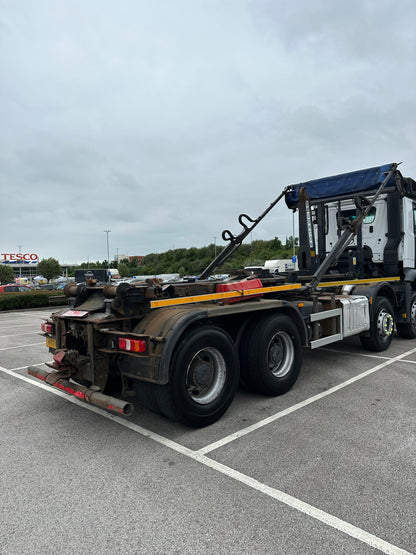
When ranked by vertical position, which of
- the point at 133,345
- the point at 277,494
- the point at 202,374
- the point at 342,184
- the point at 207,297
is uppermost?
the point at 342,184

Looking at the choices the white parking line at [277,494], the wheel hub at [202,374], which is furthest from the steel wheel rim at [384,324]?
the white parking line at [277,494]

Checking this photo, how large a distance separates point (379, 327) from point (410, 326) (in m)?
1.50

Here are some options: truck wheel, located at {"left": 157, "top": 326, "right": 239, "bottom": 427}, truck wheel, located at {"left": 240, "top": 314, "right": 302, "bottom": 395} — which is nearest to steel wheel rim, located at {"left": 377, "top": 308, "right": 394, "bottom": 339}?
truck wheel, located at {"left": 240, "top": 314, "right": 302, "bottom": 395}

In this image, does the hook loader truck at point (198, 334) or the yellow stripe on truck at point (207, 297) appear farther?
the yellow stripe on truck at point (207, 297)

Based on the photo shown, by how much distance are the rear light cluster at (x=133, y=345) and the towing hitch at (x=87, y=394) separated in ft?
1.58

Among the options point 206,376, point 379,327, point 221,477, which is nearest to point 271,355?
point 206,376

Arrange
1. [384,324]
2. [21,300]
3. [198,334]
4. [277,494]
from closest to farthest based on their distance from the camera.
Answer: [277,494]
[198,334]
[384,324]
[21,300]

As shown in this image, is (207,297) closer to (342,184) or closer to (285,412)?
(285,412)

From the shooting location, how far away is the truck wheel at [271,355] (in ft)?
15.5

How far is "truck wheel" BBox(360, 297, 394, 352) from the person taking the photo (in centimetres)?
712

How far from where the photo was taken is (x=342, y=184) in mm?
8273

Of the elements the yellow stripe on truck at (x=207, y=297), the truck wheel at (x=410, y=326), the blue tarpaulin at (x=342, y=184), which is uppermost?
the blue tarpaulin at (x=342, y=184)

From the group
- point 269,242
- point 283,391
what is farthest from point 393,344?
point 269,242

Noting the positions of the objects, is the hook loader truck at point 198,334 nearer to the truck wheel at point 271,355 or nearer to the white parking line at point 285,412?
the truck wheel at point 271,355
